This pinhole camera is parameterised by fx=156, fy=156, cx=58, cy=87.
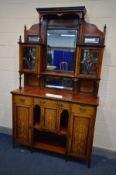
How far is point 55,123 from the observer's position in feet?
7.34

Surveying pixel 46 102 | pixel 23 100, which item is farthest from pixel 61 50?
pixel 23 100

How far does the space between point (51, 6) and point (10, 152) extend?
2.34 meters

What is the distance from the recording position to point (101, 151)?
2.54 m

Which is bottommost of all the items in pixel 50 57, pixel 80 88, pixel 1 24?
pixel 80 88

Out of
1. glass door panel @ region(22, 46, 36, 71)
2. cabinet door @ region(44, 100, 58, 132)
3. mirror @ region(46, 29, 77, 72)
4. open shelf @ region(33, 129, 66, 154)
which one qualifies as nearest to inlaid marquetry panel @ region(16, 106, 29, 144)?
open shelf @ region(33, 129, 66, 154)

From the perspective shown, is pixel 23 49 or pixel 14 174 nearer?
pixel 14 174

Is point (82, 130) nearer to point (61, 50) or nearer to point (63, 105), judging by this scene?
point (63, 105)

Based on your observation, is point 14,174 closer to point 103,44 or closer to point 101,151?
point 101,151

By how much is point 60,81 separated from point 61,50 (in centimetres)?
48

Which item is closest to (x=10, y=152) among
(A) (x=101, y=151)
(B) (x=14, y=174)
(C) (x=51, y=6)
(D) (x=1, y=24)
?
(B) (x=14, y=174)

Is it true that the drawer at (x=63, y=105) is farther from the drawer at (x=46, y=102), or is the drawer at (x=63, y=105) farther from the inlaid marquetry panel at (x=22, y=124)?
the inlaid marquetry panel at (x=22, y=124)

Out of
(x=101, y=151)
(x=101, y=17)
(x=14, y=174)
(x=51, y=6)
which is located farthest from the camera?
(x=101, y=151)

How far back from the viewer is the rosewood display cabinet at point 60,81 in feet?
7.02

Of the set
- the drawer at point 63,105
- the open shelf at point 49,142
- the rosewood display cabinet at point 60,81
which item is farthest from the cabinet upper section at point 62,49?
the open shelf at point 49,142
